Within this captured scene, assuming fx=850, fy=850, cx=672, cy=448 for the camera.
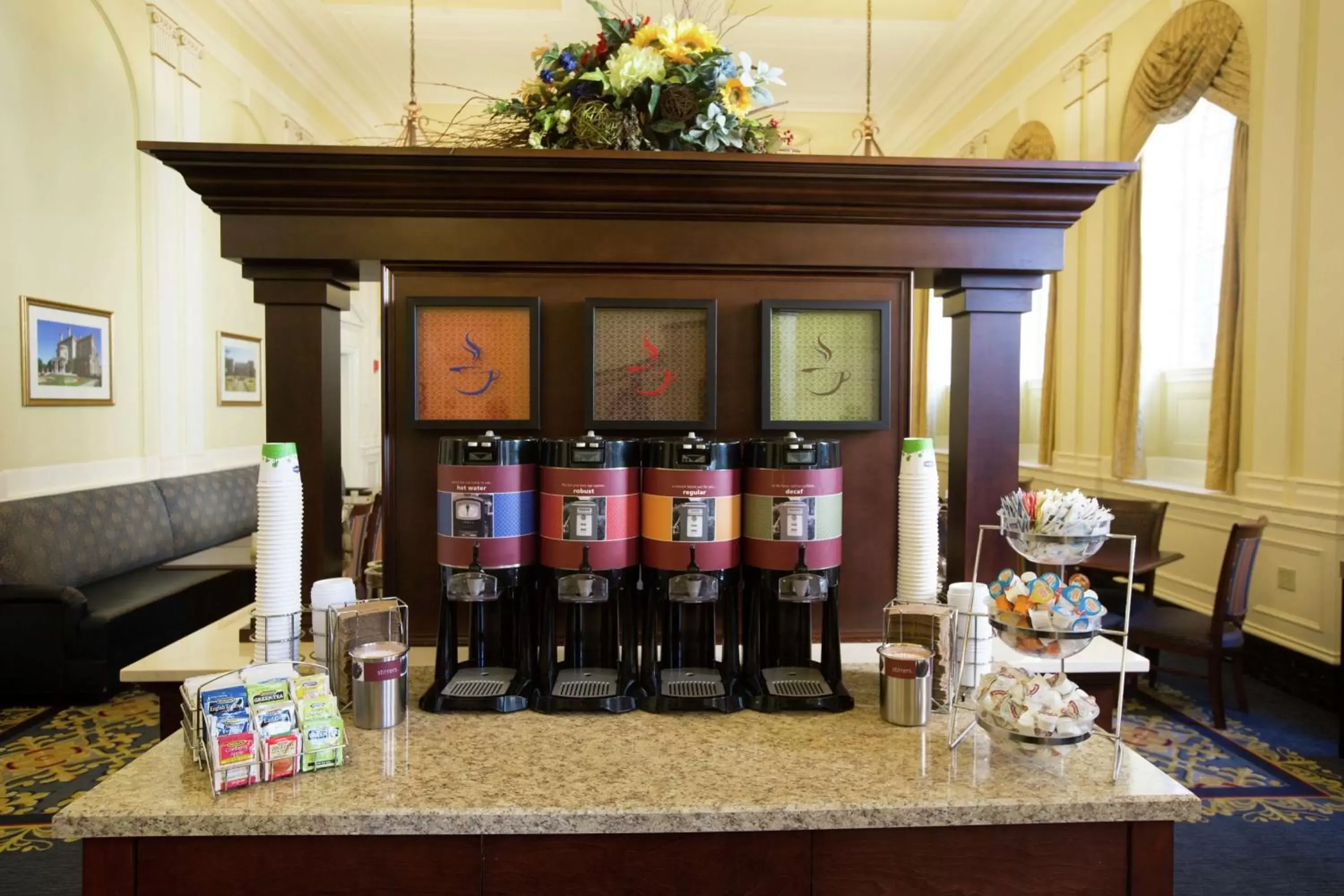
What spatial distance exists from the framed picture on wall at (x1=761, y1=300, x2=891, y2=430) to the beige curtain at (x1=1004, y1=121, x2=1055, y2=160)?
16.5 feet

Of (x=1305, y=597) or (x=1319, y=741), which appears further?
(x=1305, y=597)

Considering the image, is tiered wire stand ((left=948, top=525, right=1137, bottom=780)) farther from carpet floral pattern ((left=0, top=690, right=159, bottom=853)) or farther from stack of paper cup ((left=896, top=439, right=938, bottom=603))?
carpet floral pattern ((left=0, top=690, right=159, bottom=853))

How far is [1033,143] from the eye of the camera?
6219 mm

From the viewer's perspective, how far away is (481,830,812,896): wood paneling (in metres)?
1.06

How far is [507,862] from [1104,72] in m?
5.93

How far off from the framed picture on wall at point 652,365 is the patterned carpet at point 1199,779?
1.97 m

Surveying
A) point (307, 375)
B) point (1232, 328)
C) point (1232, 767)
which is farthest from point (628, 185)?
point (1232, 328)

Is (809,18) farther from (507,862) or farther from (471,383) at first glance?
(507,862)

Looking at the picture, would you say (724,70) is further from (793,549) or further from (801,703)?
(801,703)

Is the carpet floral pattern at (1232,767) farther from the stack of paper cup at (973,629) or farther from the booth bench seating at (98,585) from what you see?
the booth bench seating at (98,585)

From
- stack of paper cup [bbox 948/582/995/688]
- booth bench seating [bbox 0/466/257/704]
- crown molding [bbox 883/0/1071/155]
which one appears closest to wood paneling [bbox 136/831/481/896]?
stack of paper cup [bbox 948/582/995/688]

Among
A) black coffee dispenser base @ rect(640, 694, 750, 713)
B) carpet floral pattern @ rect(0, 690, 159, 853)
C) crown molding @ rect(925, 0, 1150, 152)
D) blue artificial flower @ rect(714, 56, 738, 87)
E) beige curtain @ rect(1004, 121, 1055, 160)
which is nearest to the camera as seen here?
black coffee dispenser base @ rect(640, 694, 750, 713)

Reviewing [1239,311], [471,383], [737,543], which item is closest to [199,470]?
[471,383]

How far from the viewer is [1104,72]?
5.34 meters
